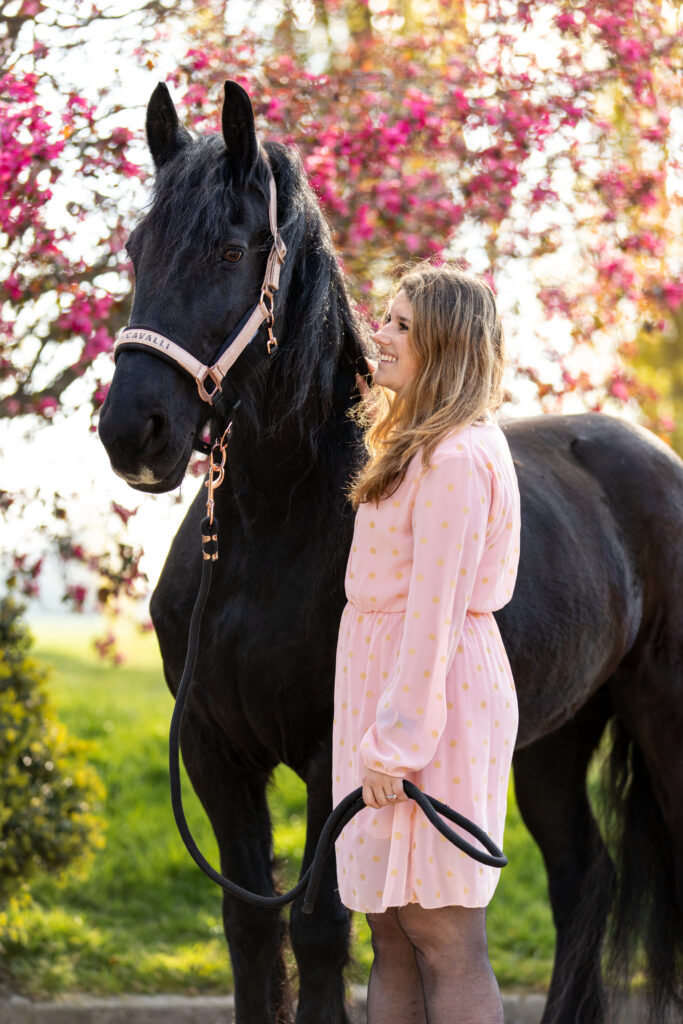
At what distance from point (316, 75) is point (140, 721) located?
414 centimetres

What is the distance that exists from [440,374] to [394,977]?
116 cm

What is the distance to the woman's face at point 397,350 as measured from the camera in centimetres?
210

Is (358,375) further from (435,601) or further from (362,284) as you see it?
(362,284)

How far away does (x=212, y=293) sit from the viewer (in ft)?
6.85

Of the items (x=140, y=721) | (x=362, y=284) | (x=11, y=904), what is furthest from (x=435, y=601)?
(x=140, y=721)

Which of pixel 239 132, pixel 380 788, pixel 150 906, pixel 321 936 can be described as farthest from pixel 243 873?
pixel 150 906

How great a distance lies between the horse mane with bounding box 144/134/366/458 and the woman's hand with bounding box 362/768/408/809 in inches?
29.7

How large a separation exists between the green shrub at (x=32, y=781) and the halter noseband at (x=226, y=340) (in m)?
2.09

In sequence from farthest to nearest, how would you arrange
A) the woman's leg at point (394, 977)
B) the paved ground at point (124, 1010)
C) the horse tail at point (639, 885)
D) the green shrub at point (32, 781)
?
the green shrub at point (32, 781) < the paved ground at point (124, 1010) < the horse tail at point (639, 885) < the woman's leg at point (394, 977)

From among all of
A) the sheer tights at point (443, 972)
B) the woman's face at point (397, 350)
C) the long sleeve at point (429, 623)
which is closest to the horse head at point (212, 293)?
the woman's face at point (397, 350)

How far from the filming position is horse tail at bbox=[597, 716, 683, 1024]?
10.8 feet

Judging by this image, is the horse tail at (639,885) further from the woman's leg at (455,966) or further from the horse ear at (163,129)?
the horse ear at (163,129)

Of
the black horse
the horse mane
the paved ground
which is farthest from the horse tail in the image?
the horse mane

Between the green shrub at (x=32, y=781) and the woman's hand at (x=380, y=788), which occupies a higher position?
the woman's hand at (x=380, y=788)
